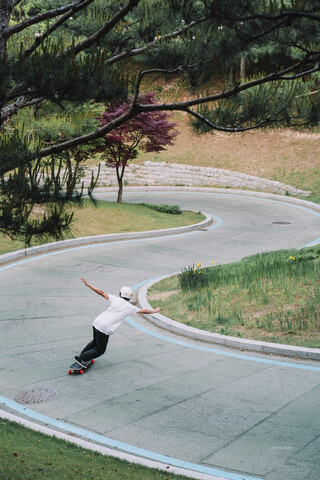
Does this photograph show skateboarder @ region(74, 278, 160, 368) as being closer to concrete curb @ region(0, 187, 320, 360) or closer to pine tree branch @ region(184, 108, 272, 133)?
concrete curb @ region(0, 187, 320, 360)

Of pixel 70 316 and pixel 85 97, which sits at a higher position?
pixel 85 97

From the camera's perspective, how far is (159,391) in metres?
8.35

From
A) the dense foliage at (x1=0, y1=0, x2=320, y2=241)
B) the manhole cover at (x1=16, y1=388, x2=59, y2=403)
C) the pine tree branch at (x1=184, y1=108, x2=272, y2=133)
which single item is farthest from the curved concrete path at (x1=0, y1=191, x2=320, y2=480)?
the pine tree branch at (x1=184, y1=108, x2=272, y2=133)

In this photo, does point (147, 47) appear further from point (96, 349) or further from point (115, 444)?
point (115, 444)

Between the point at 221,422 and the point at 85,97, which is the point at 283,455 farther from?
the point at 85,97

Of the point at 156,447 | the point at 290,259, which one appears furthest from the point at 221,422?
the point at 290,259

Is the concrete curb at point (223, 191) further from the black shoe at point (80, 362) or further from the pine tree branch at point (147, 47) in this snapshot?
the pine tree branch at point (147, 47)

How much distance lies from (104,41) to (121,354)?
516 centimetres

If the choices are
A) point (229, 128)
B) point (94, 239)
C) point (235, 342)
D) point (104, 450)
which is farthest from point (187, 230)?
point (104, 450)

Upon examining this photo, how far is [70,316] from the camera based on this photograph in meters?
12.4

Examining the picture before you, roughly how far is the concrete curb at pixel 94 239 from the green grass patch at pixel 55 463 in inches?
459

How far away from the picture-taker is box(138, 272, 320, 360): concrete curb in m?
9.51

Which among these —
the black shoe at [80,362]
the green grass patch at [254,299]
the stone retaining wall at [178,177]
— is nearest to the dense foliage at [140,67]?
the black shoe at [80,362]

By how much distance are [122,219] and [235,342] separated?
15328mm
